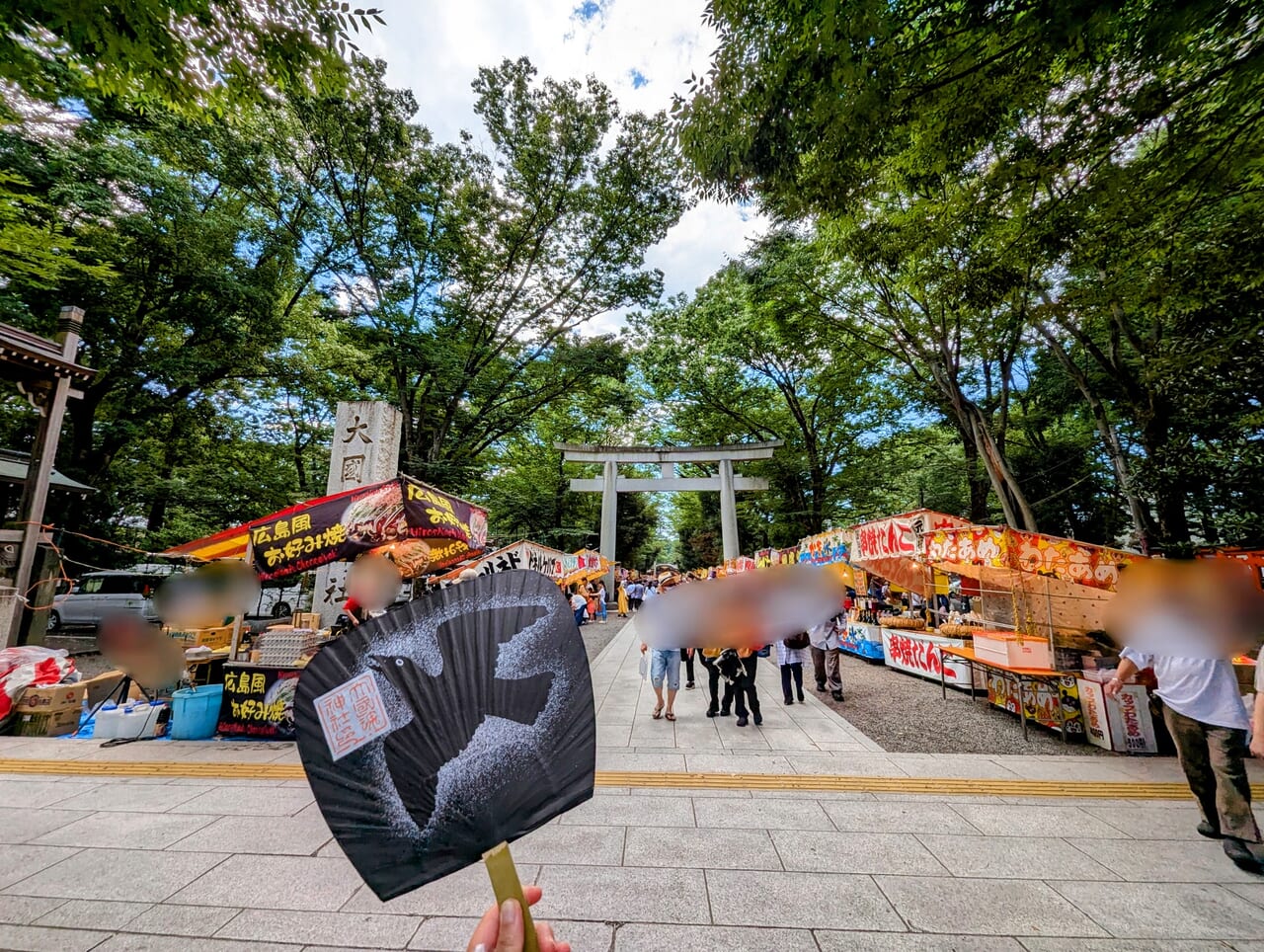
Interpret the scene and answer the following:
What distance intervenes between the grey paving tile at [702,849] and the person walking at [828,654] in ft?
14.9

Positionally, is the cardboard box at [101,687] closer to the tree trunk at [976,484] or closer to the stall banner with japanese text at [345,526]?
the stall banner with japanese text at [345,526]

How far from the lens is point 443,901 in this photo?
8.96ft

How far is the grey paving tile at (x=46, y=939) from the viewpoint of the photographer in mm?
2361

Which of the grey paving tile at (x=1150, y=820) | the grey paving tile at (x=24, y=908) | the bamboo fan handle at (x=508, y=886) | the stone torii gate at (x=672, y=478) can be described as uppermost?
the stone torii gate at (x=672, y=478)

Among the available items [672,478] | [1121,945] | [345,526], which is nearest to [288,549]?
[345,526]

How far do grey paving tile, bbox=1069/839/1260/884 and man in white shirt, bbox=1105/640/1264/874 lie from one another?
0.12m

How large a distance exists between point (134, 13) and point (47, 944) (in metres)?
5.32

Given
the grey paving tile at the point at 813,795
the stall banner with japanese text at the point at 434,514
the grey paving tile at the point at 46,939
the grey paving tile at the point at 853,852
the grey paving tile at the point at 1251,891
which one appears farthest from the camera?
the stall banner with japanese text at the point at 434,514

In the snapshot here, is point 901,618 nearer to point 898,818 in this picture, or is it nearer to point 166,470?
point 898,818

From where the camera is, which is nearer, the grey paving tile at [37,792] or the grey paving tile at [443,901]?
the grey paving tile at [443,901]

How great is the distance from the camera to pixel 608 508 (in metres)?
24.7

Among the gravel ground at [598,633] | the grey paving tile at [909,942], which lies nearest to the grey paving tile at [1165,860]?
the grey paving tile at [909,942]

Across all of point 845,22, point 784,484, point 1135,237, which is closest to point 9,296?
point 845,22

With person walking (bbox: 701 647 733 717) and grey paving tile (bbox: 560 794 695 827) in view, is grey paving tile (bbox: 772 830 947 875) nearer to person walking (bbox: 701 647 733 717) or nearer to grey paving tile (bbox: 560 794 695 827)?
grey paving tile (bbox: 560 794 695 827)
